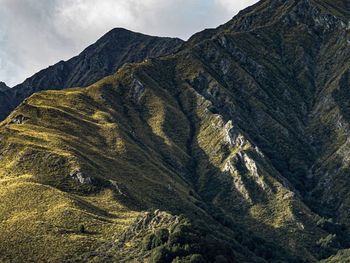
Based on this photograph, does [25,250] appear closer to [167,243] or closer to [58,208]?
[58,208]

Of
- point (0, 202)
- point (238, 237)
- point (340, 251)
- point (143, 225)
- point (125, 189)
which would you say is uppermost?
point (0, 202)

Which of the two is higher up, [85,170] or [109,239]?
[85,170]

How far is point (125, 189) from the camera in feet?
588

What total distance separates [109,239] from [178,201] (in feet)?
183

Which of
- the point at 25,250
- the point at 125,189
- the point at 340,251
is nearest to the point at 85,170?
the point at 125,189

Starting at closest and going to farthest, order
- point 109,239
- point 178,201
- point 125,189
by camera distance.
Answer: point 109,239
point 125,189
point 178,201

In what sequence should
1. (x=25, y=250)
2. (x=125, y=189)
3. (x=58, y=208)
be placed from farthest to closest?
(x=125, y=189), (x=58, y=208), (x=25, y=250)

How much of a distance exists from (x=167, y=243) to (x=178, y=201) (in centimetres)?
5682

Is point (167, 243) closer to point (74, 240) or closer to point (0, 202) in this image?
point (74, 240)

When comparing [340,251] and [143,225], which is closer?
[143,225]

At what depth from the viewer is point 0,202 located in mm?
155500

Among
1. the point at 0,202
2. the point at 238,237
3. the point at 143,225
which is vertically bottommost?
the point at 238,237

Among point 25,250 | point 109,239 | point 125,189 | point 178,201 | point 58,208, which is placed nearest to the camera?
point 25,250

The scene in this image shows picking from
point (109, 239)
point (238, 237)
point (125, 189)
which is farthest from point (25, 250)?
point (238, 237)
